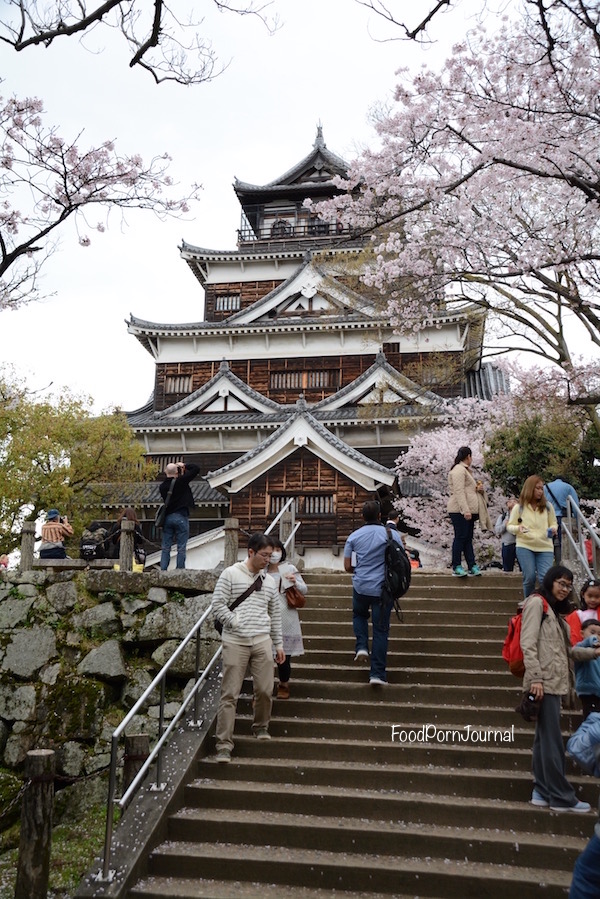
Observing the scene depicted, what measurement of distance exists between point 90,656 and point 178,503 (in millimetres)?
2228

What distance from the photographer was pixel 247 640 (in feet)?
17.9

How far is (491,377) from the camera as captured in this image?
27.6 metres

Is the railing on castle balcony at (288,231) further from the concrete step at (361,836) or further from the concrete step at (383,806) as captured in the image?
the concrete step at (361,836)

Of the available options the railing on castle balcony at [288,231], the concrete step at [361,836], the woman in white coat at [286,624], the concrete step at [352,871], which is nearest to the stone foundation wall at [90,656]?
the woman in white coat at [286,624]

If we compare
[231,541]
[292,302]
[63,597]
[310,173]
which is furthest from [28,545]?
[310,173]

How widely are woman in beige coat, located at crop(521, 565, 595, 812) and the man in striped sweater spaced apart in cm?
202

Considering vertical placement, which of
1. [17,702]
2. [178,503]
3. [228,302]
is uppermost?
[228,302]

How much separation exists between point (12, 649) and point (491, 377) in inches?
885

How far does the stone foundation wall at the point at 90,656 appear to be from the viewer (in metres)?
8.38

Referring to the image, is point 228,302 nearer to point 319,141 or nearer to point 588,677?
point 319,141

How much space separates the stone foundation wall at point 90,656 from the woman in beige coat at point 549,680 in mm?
4528

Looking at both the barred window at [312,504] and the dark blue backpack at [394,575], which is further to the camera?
the barred window at [312,504]

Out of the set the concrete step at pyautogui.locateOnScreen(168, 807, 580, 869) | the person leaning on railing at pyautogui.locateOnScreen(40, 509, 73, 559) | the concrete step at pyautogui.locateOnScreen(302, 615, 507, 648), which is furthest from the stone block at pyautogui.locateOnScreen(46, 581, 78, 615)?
the concrete step at pyautogui.locateOnScreen(168, 807, 580, 869)

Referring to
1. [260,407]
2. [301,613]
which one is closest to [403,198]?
[301,613]
